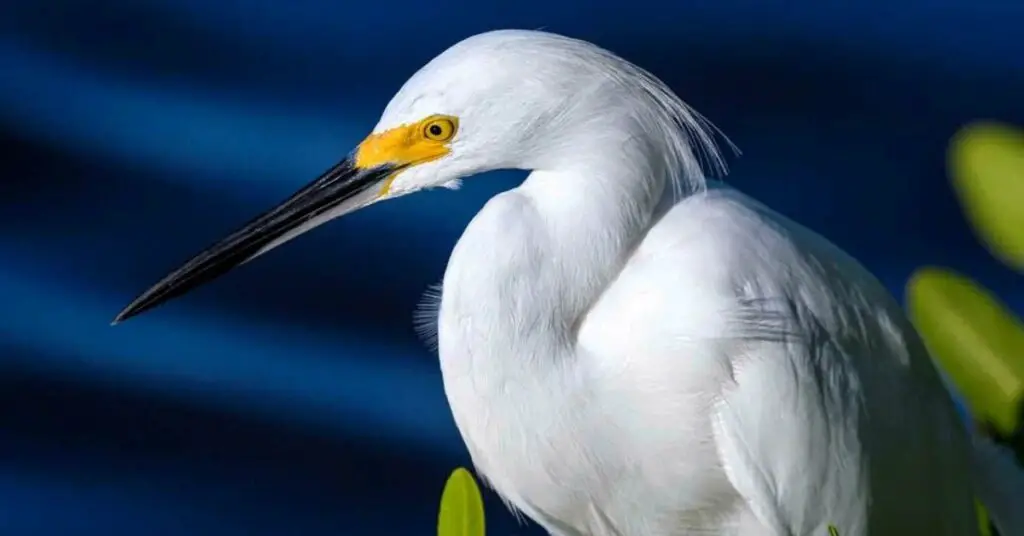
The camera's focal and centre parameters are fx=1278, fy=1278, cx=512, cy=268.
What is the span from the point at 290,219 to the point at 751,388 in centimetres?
44

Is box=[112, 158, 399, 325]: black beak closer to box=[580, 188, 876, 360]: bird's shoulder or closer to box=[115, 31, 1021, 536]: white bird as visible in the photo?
box=[115, 31, 1021, 536]: white bird

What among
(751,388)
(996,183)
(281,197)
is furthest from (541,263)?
(281,197)

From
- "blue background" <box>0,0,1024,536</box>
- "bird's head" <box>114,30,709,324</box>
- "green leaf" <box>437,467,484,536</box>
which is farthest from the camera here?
"blue background" <box>0,0,1024,536</box>

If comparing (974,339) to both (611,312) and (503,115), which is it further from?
(503,115)

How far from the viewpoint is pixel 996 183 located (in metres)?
0.93

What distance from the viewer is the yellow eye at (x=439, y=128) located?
1083mm

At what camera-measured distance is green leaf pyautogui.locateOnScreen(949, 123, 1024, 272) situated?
0.93 meters

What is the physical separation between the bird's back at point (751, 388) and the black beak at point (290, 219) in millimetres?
236

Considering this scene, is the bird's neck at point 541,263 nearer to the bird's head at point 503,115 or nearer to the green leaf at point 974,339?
the bird's head at point 503,115

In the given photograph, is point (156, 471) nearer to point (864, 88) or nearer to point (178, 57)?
point (178, 57)

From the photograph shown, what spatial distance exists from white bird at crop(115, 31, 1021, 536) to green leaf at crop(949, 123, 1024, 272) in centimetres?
22

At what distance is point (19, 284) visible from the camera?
1766 mm

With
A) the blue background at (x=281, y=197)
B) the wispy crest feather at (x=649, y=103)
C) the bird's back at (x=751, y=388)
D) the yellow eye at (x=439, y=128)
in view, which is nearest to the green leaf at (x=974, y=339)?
the bird's back at (x=751, y=388)

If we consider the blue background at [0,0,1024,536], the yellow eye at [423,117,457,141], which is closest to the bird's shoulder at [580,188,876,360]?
the yellow eye at [423,117,457,141]
